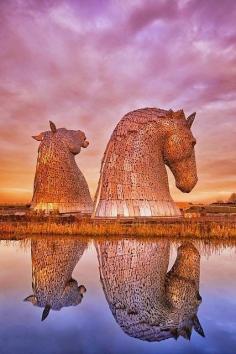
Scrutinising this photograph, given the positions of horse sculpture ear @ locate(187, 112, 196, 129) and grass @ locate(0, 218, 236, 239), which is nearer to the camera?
grass @ locate(0, 218, 236, 239)

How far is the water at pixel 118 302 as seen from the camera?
598 cm

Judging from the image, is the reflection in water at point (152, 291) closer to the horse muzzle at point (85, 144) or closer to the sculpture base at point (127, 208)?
the sculpture base at point (127, 208)

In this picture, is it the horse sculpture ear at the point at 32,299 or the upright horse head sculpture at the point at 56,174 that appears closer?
the horse sculpture ear at the point at 32,299

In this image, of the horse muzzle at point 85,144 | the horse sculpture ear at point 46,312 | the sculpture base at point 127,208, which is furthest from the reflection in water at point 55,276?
the horse muzzle at point 85,144

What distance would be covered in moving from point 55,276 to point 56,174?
25916mm

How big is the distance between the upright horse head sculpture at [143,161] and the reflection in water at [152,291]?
33.6 ft

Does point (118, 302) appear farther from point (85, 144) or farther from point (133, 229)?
point (85, 144)

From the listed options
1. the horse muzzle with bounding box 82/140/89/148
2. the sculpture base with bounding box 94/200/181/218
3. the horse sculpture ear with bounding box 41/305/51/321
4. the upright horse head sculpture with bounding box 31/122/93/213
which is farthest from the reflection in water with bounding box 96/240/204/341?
the horse muzzle with bounding box 82/140/89/148

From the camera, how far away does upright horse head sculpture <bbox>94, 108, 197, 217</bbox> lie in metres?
25.0

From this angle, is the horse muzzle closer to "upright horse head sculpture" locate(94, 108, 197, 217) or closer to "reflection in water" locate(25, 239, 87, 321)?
"upright horse head sculpture" locate(94, 108, 197, 217)

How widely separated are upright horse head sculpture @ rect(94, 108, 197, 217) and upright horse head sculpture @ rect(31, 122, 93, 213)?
34.3 ft

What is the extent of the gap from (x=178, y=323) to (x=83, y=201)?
3130 centimetres

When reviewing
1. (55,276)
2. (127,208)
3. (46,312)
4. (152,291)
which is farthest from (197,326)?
(127,208)

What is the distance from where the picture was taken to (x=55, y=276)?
10.4 metres
